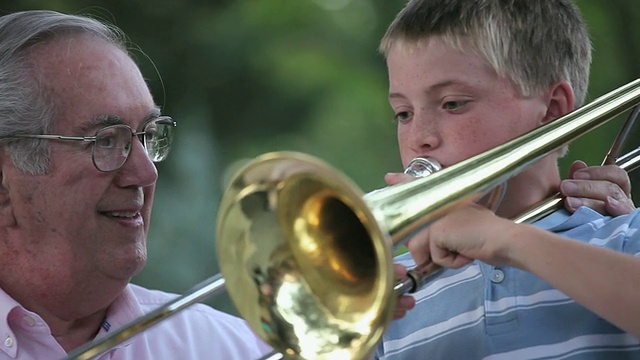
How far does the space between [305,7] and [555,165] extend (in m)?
2.30

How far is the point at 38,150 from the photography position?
92.1 inches

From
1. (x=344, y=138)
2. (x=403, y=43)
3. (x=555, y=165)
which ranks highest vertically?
(x=403, y=43)

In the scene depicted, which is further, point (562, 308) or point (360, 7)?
point (360, 7)

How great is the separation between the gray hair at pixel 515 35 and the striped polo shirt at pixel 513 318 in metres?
0.25

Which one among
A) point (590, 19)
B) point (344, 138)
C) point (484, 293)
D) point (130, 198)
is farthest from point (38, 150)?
point (590, 19)

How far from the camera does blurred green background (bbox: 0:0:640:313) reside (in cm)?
385

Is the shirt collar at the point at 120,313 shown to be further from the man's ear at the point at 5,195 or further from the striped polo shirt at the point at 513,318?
the striped polo shirt at the point at 513,318

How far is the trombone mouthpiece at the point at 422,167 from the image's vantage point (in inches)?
72.3

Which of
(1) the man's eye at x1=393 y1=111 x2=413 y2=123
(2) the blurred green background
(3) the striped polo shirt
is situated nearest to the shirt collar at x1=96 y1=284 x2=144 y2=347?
(3) the striped polo shirt

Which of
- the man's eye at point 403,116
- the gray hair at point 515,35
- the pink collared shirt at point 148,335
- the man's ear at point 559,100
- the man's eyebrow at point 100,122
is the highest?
the gray hair at point 515,35

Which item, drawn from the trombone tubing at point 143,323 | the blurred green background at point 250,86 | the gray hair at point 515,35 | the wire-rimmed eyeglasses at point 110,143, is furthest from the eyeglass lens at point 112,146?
the blurred green background at point 250,86

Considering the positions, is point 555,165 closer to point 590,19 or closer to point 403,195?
point 403,195

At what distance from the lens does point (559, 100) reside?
2.05 metres

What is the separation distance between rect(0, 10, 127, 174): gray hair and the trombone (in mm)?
721
